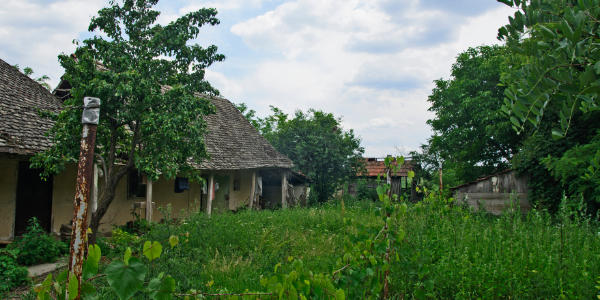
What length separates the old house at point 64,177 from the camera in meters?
7.60

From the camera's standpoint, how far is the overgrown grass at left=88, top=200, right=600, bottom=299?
3.40 meters

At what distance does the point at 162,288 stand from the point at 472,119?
715 inches

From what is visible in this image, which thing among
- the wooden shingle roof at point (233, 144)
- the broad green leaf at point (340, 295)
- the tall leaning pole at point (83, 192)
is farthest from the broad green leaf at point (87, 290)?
the wooden shingle roof at point (233, 144)

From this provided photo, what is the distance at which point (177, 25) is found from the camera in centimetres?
675

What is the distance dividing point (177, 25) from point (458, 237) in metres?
6.27

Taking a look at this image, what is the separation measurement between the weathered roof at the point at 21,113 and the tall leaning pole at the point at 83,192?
5.88m

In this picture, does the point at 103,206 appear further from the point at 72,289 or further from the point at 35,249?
the point at 72,289

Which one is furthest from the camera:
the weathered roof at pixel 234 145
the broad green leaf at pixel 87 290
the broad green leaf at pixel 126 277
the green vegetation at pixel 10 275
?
the weathered roof at pixel 234 145

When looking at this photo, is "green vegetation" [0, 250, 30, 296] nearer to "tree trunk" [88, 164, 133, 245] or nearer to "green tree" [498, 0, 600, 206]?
"tree trunk" [88, 164, 133, 245]

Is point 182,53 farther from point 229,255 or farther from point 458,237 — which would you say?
point 458,237

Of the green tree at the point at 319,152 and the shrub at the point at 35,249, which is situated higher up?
the green tree at the point at 319,152

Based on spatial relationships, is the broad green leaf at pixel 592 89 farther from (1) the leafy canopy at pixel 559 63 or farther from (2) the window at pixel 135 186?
(2) the window at pixel 135 186

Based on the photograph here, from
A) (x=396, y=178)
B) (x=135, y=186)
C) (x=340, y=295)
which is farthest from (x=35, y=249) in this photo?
(x=396, y=178)

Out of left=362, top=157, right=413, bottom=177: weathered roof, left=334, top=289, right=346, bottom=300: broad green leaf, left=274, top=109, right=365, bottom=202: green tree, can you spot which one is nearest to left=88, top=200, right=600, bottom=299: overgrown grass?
left=334, top=289, right=346, bottom=300: broad green leaf
